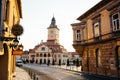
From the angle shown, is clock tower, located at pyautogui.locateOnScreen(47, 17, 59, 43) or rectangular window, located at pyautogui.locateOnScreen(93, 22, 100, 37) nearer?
rectangular window, located at pyautogui.locateOnScreen(93, 22, 100, 37)

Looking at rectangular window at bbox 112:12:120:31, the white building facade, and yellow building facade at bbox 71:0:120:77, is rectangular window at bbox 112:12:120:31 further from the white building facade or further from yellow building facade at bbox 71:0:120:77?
the white building facade

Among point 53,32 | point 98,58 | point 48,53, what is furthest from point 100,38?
point 53,32

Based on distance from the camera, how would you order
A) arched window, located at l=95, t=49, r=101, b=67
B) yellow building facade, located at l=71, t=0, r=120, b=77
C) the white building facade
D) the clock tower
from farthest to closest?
the clock tower → the white building facade → arched window, located at l=95, t=49, r=101, b=67 → yellow building facade, located at l=71, t=0, r=120, b=77

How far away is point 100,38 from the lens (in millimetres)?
25906

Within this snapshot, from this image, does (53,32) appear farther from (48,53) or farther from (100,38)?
(100,38)

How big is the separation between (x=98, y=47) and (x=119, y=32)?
18.0ft

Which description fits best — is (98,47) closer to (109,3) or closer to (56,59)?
(109,3)

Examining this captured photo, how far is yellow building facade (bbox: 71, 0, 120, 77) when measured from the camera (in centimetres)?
2238

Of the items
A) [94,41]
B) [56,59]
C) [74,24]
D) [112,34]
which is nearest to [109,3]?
[112,34]

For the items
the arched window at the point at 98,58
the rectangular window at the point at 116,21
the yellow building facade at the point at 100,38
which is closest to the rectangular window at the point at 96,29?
the yellow building facade at the point at 100,38

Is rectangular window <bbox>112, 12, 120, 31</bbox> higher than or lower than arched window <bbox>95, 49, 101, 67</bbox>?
higher

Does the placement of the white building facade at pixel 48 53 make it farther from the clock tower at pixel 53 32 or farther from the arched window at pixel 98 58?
the arched window at pixel 98 58

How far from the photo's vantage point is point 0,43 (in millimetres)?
7863

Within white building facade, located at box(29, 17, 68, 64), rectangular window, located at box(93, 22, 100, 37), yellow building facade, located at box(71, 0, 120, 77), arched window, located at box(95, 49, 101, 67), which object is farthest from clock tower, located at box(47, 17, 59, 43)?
arched window, located at box(95, 49, 101, 67)
